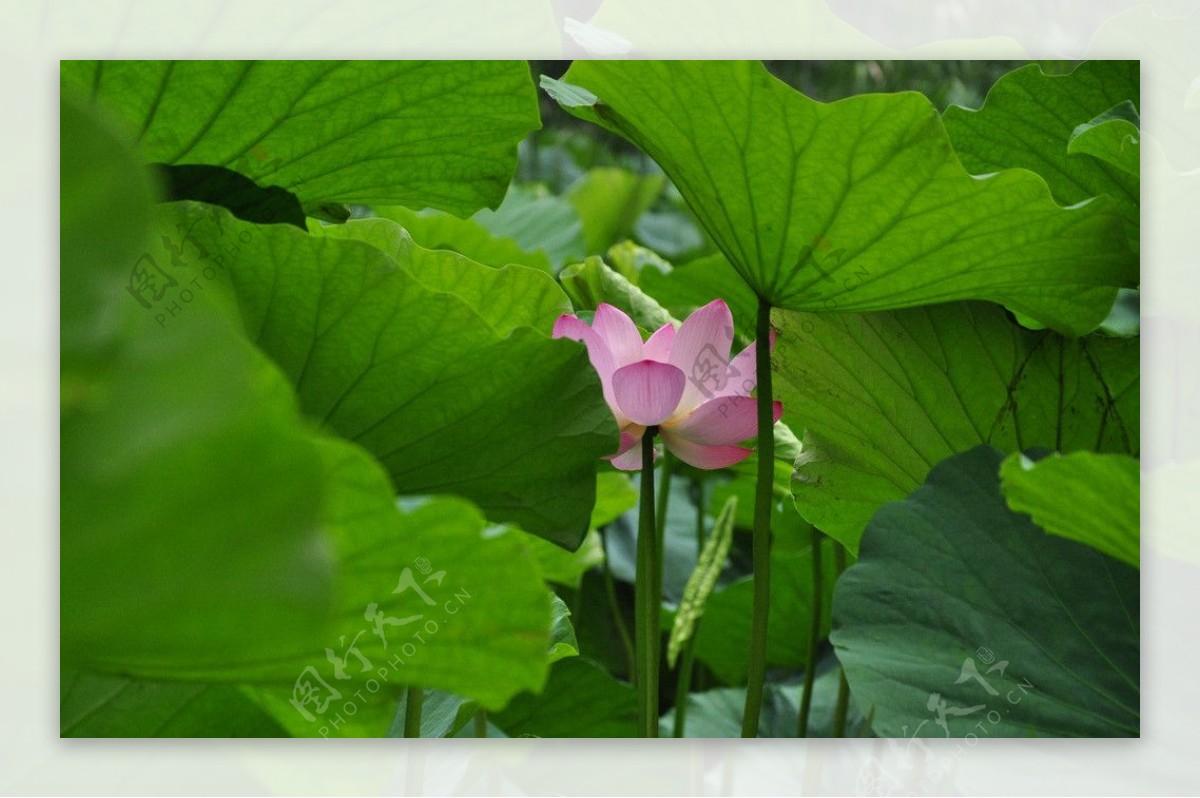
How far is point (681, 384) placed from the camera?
1.89 feet

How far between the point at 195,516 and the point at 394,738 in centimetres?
38

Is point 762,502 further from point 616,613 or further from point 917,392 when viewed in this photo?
point 616,613

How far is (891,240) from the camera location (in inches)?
22.2

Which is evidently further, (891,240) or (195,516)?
(891,240)

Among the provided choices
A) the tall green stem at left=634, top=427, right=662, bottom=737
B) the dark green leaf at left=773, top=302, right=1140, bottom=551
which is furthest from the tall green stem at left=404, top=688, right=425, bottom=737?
the dark green leaf at left=773, top=302, right=1140, bottom=551

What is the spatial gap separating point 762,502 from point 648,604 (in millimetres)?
89

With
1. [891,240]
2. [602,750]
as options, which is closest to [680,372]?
[891,240]

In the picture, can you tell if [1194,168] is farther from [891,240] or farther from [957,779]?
[957,779]

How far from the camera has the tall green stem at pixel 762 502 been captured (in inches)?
22.5

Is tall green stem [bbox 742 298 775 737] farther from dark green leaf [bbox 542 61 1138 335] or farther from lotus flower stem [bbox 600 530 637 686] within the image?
lotus flower stem [bbox 600 530 637 686]

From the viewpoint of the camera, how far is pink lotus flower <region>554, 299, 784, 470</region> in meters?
0.57

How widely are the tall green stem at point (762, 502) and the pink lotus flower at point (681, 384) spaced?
2 centimetres

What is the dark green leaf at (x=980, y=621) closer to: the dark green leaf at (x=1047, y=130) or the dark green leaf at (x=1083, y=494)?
the dark green leaf at (x=1083, y=494)

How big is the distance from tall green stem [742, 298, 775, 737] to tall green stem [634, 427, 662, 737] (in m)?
0.05
